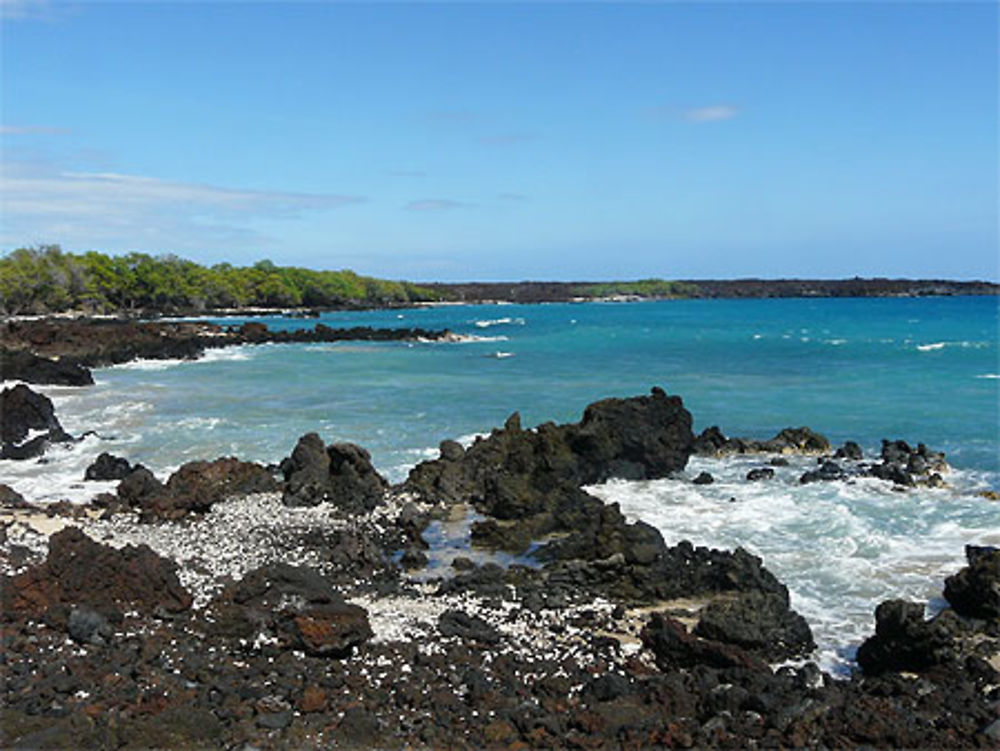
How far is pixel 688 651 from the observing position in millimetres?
11062

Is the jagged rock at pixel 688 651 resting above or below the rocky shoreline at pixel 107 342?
below

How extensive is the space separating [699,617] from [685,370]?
39.2 meters

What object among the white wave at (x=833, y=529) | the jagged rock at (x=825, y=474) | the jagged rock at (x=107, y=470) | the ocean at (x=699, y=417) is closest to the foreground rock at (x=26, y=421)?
the ocean at (x=699, y=417)

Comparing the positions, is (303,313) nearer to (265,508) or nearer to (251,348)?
(251,348)

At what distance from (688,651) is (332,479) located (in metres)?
10.5

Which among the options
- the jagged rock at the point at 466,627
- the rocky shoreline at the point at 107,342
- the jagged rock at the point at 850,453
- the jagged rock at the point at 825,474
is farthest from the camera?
the rocky shoreline at the point at 107,342

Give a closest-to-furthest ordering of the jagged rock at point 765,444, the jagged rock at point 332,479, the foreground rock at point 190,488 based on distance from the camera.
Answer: the foreground rock at point 190,488 → the jagged rock at point 332,479 → the jagged rock at point 765,444

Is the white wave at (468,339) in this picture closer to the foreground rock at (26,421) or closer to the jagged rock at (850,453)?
the foreground rock at (26,421)

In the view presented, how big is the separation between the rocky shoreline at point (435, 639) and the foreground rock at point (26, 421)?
8.57 metres

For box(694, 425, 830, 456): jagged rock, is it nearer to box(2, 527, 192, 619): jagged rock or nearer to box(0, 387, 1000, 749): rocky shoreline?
box(0, 387, 1000, 749): rocky shoreline

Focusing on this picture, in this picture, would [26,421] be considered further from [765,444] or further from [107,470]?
[765,444]

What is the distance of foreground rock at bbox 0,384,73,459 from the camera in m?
26.2

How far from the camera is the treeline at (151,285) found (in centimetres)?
8950

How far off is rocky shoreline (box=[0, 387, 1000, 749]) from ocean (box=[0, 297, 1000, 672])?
1361 millimetres
